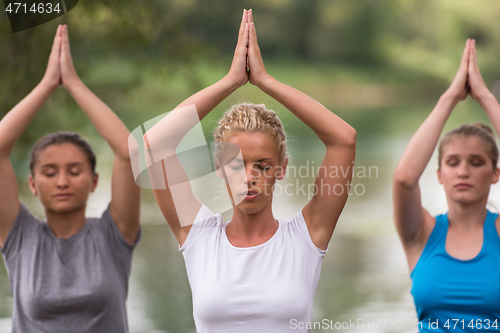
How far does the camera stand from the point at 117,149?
1.92 m

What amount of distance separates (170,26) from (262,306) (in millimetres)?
3761

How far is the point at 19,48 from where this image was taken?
4.20 metres

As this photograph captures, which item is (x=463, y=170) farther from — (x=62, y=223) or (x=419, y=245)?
(x=62, y=223)

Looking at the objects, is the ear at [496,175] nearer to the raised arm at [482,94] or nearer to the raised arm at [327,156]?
the raised arm at [482,94]

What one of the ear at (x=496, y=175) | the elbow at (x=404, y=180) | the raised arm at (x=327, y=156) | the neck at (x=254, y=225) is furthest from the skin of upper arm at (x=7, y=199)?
the ear at (x=496, y=175)

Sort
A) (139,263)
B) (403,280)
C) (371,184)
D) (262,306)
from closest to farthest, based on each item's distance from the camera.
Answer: (262,306) < (403,280) < (139,263) < (371,184)

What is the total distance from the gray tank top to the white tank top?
0.41m

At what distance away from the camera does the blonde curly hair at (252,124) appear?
159 centimetres

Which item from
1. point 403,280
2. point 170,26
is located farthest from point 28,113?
point 403,280

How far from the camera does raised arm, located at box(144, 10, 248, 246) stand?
1637 millimetres

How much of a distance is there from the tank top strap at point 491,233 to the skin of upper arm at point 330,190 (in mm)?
587

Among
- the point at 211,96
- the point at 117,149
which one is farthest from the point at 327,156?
the point at 117,149

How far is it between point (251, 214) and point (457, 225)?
0.76m

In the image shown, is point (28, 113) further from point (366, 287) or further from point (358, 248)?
point (358, 248)
